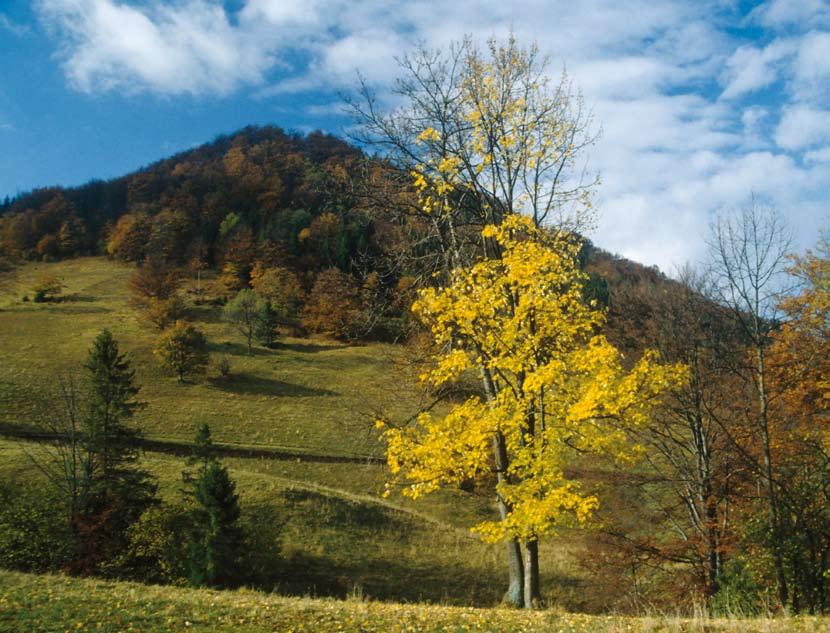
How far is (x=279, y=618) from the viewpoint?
27.4 ft

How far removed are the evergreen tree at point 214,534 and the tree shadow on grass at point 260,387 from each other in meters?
32.1

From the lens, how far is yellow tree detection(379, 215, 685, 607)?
9.88 meters

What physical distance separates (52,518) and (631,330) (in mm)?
28018

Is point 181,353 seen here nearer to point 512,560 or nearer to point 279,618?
point 512,560

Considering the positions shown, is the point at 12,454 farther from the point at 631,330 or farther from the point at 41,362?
the point at 631,330

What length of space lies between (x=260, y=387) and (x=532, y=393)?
5256cm

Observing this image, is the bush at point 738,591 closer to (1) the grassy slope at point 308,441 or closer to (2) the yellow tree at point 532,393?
(2) the yellow tree at point 532,393

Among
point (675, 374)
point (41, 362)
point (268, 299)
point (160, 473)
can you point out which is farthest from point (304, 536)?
point (268, 299)

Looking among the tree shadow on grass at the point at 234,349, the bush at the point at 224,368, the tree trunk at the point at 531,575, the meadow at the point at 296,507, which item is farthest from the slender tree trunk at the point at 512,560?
the tree shadow on grass at the point at 234,349

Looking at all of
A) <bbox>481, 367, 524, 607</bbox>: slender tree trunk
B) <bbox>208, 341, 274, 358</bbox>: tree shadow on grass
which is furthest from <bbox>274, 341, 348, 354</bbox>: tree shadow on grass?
<bbox>481, 367, 524, 607</bbox>: slender tree trunk

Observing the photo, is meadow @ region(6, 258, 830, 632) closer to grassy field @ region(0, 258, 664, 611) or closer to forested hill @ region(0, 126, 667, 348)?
grassy field @ region(0, 258, 664, 611)

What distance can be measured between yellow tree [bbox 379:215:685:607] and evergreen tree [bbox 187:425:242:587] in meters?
17.3

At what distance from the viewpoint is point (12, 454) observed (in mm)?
32000

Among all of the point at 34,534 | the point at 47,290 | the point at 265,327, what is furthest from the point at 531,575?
the point at 47,290
